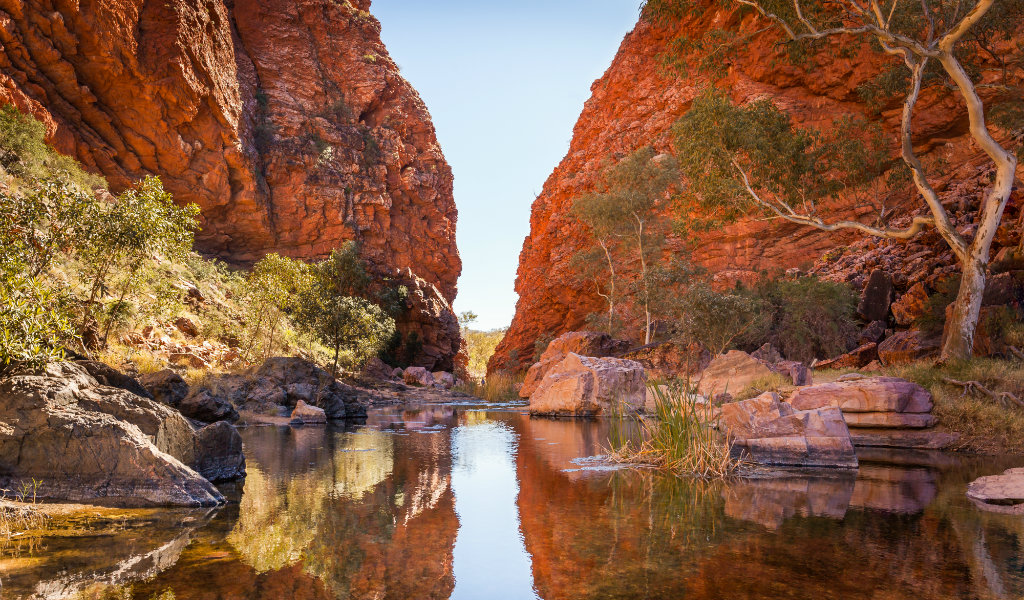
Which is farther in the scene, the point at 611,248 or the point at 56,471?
the point at 611,248

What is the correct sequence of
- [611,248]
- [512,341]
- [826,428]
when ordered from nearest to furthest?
[826,428], [611,248], [512,341]

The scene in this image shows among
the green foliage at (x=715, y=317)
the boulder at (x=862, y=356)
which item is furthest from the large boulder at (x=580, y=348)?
the boulder at (x=862, y=356)

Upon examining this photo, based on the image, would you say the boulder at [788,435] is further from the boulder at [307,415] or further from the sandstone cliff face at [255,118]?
the sandstone cliff face at [255,118]

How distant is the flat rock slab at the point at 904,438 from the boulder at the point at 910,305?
10896 mm

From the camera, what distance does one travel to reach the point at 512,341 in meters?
48.6

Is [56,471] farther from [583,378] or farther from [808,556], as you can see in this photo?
[583,378]

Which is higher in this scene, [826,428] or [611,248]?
[611,248]

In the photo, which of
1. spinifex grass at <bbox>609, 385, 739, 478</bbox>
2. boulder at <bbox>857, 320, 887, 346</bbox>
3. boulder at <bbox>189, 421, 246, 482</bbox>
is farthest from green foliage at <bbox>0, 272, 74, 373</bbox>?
boulder at <bbox>857, 320, 887, 346</bbox>

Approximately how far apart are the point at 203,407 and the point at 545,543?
7.41 meters

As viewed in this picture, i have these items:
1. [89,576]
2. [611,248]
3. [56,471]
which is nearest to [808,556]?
[89,576]

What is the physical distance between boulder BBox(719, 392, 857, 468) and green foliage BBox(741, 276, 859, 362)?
48.8 ft

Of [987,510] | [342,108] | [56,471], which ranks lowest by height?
[987,510]

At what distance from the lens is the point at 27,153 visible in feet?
76.4

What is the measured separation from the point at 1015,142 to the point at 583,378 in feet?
49.4
